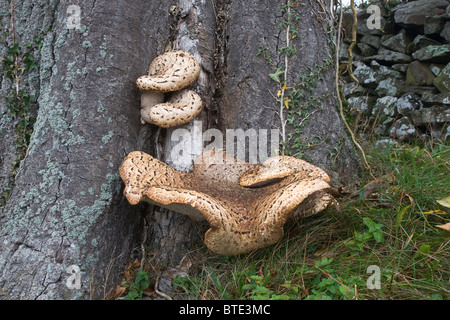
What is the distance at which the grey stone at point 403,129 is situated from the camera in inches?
283

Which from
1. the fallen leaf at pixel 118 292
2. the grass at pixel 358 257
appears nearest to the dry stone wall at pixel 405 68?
the grass at pixel 358 257

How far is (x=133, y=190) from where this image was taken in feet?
8.57

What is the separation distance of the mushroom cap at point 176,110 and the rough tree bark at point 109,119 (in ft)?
0.76

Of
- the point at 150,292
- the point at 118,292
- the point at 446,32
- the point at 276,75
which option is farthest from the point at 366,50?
the point at 118,292

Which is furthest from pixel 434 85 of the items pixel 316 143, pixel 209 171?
pixel 209 171

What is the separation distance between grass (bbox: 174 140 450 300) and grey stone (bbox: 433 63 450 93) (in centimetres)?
462

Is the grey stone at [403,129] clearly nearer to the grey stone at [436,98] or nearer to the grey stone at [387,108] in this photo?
the grey stone at [387,108]

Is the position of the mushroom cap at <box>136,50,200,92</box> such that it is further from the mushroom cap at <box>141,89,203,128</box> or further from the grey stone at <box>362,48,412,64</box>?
the grey stone at <box>362,48,412,64</box>

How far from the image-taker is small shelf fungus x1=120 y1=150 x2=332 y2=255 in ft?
8.27

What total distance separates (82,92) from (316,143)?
2.12 metres

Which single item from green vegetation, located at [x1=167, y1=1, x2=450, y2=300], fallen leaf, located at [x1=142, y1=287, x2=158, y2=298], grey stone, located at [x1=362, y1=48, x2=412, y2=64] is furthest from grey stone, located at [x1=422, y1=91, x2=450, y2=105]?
fallen leaf, located at [x1=142, y1=287, x2=158, y2=298]

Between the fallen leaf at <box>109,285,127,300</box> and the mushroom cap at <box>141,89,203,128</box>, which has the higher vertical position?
the mushroom cap at <box>141,89,203,128</box>
